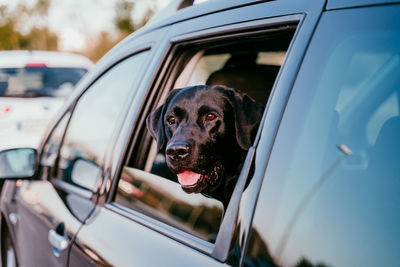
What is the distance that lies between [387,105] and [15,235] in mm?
2759

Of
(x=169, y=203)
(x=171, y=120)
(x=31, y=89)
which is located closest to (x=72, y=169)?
(x=171, y=120)

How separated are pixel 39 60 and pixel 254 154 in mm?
7451

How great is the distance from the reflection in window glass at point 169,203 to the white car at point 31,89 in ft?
18.1

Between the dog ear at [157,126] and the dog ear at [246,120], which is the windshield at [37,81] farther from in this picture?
the dog ear at [246,120]

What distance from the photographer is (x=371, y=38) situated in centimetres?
121

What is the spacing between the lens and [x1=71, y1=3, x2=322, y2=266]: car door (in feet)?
4.81

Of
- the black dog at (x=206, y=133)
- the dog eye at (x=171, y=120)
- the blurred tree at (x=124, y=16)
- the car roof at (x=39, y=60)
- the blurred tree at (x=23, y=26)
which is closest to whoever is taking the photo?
the black dog at (x=206, y=133)

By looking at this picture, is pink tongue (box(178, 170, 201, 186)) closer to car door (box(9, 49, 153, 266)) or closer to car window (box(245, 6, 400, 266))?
car door (box(9, 49, 153, 266))

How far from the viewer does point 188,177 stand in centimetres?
216

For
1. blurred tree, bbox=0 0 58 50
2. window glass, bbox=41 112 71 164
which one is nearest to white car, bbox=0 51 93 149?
window glass, bbox=41 112 71 164

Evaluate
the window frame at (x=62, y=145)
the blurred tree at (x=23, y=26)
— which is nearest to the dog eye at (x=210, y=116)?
the window frame at (x=62, y=145)

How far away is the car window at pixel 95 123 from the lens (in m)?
2.49

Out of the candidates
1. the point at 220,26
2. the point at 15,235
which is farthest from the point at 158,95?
the point at 15,235

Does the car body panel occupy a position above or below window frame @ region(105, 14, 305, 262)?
above
